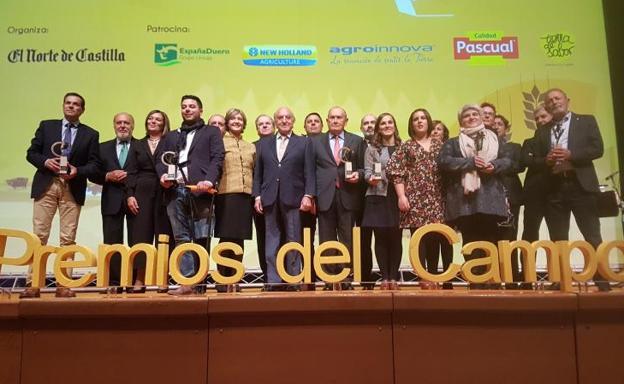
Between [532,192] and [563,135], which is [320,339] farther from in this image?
[563,135]

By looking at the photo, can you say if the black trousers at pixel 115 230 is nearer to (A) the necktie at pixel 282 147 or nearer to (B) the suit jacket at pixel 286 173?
(B) the suit jacket at pixel 286 173

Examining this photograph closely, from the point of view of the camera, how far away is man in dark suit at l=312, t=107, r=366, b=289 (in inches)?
162

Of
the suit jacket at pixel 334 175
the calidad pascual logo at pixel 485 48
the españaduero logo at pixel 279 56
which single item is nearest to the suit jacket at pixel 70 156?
the españaduero logo at pixel 279 56

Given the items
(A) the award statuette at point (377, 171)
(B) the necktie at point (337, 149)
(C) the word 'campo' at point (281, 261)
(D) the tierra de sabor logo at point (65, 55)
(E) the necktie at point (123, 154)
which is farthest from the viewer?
(D) the tierra de sabor logo at point (65, 55)

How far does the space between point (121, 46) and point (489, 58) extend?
3.31m

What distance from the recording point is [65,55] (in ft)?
15.9

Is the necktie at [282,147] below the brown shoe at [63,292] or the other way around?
the other way around

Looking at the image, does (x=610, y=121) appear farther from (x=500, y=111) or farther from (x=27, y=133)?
(x=27, y=133)

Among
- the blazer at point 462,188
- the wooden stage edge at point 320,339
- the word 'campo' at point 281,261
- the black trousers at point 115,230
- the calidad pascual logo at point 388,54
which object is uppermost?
the calidad pascual logo at point 388,54

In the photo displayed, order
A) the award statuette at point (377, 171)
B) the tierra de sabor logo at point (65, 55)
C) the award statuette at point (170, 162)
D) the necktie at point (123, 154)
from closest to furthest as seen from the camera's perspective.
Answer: the award statuette at point (170, 162)
the award statuette at point (377, 171)
the necktie at point (123, 154)
the tierra de sabor logo at point (65, 55)

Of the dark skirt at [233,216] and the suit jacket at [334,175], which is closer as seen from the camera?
the dark skirt at [233,216]

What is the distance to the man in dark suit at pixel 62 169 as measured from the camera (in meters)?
3.96

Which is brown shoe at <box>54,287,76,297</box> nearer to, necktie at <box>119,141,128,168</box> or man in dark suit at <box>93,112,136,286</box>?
man in dark suit at <box>93,112,136,286</box>

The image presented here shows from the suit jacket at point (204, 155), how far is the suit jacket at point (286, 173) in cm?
33
